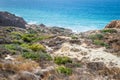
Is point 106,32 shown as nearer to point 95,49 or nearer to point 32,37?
point 95,49

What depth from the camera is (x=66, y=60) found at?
16.5 m

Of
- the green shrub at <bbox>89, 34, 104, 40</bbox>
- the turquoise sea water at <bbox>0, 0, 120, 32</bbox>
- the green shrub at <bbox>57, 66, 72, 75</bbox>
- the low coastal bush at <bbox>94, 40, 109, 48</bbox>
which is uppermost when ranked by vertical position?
the turquoise sea water at <bbox>0, 0, 120, 32</bbox>

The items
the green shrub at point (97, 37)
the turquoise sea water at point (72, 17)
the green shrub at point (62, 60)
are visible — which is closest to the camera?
the green shrub at point (62, 60)

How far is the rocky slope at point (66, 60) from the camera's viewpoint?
1303cm

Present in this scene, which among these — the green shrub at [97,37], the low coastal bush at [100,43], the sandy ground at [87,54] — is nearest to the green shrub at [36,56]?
the sandy ground at [87,54]

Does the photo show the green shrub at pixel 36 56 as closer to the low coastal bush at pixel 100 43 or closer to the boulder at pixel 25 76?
the boulder at pixel 25 76

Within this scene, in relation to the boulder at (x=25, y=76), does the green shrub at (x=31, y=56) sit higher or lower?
higher

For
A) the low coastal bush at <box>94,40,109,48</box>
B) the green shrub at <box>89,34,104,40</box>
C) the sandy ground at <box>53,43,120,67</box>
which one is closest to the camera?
the sandy ground at <box>53,43,120,67</box>

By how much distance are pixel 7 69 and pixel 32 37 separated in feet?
43.9

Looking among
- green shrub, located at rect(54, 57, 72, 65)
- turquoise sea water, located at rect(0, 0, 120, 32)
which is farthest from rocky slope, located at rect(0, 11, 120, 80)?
turquoise sea water, located at rect(0, 0, 120, 32)

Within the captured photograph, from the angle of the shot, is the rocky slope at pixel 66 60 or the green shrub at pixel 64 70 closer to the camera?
the rocky slope at pixel 66 60

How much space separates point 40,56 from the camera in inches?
650

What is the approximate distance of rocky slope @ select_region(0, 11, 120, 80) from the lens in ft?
42.8

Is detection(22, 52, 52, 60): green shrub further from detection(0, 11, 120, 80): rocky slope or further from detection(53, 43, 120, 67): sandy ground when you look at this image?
detection(53, 43, 120, 67): sandy ground
